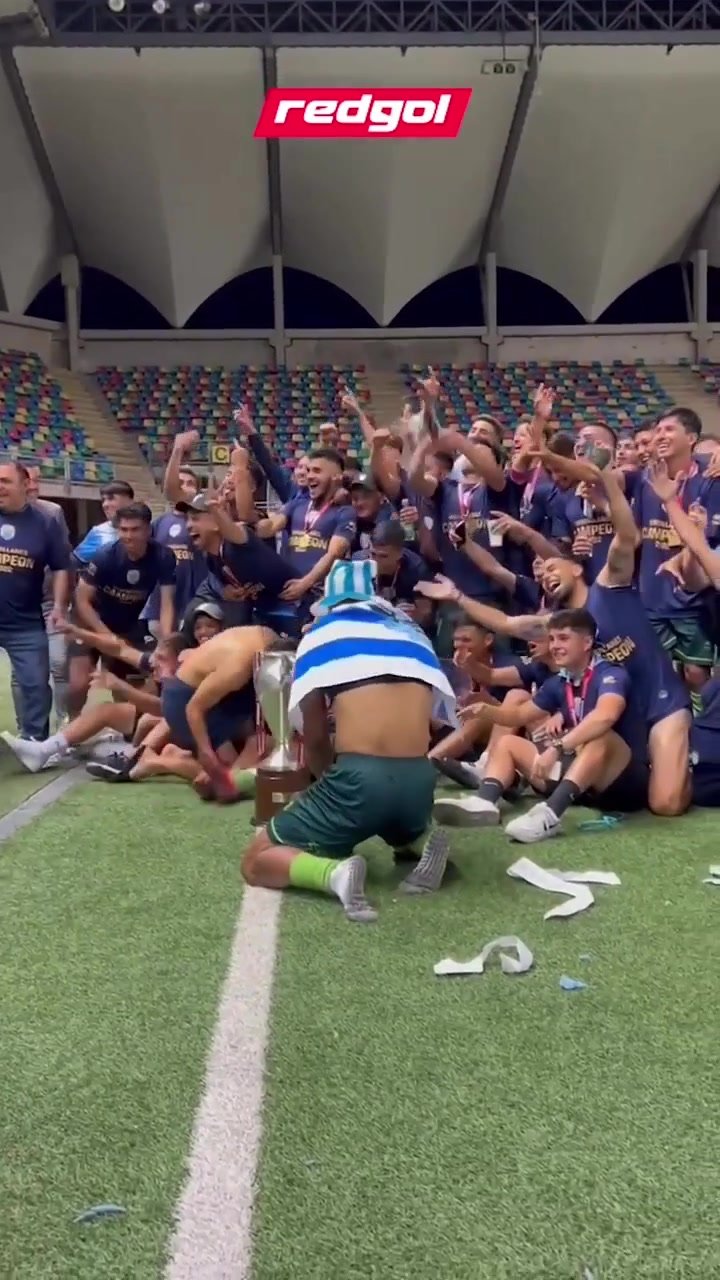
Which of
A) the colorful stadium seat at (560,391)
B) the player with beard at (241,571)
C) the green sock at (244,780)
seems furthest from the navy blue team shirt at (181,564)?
the colorful stadium seat at (560,391)

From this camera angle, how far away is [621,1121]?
2.03 m

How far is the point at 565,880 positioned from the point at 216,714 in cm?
228

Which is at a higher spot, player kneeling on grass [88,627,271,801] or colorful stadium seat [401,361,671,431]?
colorful stadium seat [401,361,671,431]

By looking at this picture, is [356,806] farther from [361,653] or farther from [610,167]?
[610,167]

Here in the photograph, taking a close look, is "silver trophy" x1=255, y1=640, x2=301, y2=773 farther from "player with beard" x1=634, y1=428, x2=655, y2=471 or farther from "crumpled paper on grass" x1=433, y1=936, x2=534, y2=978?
"player with beard" x1=634, y1=428, x2=655, y2=471

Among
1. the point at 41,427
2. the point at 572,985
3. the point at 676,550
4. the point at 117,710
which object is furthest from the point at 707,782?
the point at 41,427

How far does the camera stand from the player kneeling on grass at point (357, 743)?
342 centimetres

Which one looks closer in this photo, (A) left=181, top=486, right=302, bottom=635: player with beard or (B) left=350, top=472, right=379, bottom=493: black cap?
(A) left=181, top=486, right=302, bottom=635: player with beard

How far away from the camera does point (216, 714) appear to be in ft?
17.4

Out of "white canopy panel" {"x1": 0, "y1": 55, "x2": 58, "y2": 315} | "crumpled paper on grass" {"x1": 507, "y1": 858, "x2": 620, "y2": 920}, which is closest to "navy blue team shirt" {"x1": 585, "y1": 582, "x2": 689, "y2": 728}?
"crumpled paper on grass" {"x1": 507, "y1": 858, "x2": 620, "y2": 920}

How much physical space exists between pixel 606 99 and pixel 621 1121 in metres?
23.6

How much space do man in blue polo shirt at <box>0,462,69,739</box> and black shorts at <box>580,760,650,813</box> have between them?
3.58 m

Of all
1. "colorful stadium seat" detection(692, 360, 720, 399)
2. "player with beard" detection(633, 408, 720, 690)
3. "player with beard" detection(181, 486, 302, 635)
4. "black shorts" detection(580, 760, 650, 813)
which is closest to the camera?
"black shorts" detection(580, 760, 650, 813)

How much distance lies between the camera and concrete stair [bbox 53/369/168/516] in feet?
71.7
